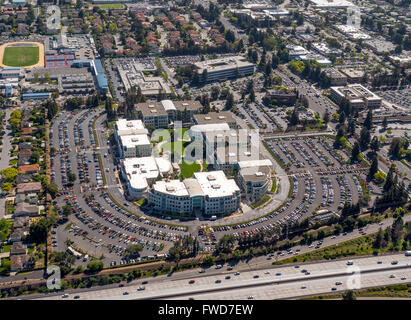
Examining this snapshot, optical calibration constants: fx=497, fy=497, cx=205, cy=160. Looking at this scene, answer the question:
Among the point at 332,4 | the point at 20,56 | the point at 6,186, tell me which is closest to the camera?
the point at 6,186

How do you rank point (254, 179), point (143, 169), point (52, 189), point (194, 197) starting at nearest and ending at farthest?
point (194, 197) < point (52, 189) < point (254, 179) < point (143, 169)

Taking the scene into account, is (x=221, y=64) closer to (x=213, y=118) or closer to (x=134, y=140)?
(x=213, y=118)

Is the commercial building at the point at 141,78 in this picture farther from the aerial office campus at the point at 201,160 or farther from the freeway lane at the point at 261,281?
the freeway lane at the point at 261,281

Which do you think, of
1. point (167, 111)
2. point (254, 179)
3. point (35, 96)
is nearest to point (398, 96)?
point (167, 111)

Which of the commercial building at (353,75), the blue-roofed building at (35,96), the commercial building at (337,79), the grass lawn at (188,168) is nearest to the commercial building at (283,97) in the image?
the commercial building at (337,79)

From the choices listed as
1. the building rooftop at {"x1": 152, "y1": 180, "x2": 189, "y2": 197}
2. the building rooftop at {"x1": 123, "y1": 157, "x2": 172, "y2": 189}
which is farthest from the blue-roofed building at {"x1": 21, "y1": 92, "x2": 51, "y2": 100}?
the building rooftop at {"x1": 152, "y1": 180, "x2": 189, "y2": 197}

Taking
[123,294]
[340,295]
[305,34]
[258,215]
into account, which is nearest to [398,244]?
[340,295]

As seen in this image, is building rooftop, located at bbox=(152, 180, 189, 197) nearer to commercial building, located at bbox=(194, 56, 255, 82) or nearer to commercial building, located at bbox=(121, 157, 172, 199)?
commercial building, located at bbox=(121, 157, 172, 199)
